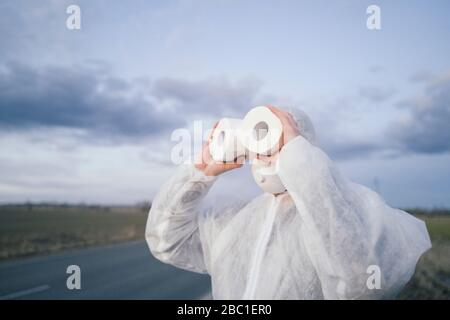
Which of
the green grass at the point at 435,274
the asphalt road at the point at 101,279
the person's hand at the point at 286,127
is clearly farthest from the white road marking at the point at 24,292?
the person's hand at the point at 286,127

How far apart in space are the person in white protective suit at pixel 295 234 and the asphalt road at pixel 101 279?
404cm

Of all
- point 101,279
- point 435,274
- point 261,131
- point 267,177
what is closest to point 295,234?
point 267,177

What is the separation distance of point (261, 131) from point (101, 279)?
610cm

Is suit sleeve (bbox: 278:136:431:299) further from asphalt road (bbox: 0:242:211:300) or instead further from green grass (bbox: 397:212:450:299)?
asphalt road (bbox: 0:242:211:300)

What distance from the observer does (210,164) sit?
1228 millimetres

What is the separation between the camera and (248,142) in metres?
1.09

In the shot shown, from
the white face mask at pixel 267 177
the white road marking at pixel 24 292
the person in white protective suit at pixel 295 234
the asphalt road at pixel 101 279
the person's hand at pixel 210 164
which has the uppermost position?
the person's hand at pixel 210 164

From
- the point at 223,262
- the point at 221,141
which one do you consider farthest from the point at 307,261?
the point at 221,141

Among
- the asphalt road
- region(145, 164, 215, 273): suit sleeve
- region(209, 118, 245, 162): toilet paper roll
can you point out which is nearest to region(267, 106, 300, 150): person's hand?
region(209, 118, 245, 162): toilet paper roll

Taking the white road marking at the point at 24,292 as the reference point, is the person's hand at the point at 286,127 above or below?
above

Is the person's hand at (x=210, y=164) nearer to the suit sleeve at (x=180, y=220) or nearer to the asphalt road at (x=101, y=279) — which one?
the suit sleeve at (x=180, y=220)

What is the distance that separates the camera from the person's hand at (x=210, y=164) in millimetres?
1204
